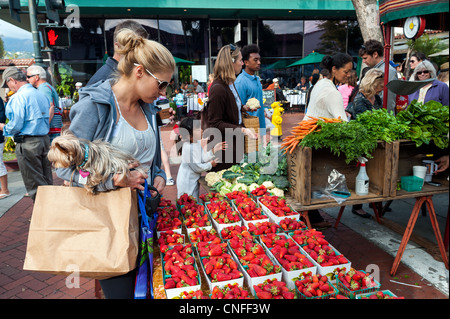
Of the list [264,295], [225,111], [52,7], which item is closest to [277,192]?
[225,111]

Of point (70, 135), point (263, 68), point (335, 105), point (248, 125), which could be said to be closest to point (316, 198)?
point (335, 105)

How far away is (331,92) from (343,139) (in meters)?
0.74

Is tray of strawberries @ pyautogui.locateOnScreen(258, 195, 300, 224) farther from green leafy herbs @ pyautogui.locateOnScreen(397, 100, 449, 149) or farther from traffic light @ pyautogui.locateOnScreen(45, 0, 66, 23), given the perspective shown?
traffic light @ pyautogui.locateOnScreen(45, 0, 66, 23)

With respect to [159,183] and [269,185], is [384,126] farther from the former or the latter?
[159,183]

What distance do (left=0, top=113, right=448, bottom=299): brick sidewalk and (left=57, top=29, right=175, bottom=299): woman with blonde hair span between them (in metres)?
1.90

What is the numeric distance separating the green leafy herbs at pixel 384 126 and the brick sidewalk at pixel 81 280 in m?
1.25

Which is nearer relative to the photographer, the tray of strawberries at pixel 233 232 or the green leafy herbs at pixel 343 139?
the tray of strawberries at pixel 233 232

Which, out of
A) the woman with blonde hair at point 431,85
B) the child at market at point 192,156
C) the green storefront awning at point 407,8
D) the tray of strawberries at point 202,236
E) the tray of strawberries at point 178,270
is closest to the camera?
the tray of strawberries at point 178,270

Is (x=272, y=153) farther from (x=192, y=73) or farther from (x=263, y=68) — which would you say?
(x=263, y=68)

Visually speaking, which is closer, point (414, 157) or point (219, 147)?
point (414, 157)

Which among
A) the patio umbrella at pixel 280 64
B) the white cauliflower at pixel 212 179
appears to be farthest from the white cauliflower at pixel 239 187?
the patio umbrella at pixel 280 64

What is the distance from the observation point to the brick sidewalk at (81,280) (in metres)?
3.20

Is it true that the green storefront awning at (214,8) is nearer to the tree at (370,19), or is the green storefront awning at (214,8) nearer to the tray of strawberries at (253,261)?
the tree at (370,19)

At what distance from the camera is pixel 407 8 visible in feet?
11.5
